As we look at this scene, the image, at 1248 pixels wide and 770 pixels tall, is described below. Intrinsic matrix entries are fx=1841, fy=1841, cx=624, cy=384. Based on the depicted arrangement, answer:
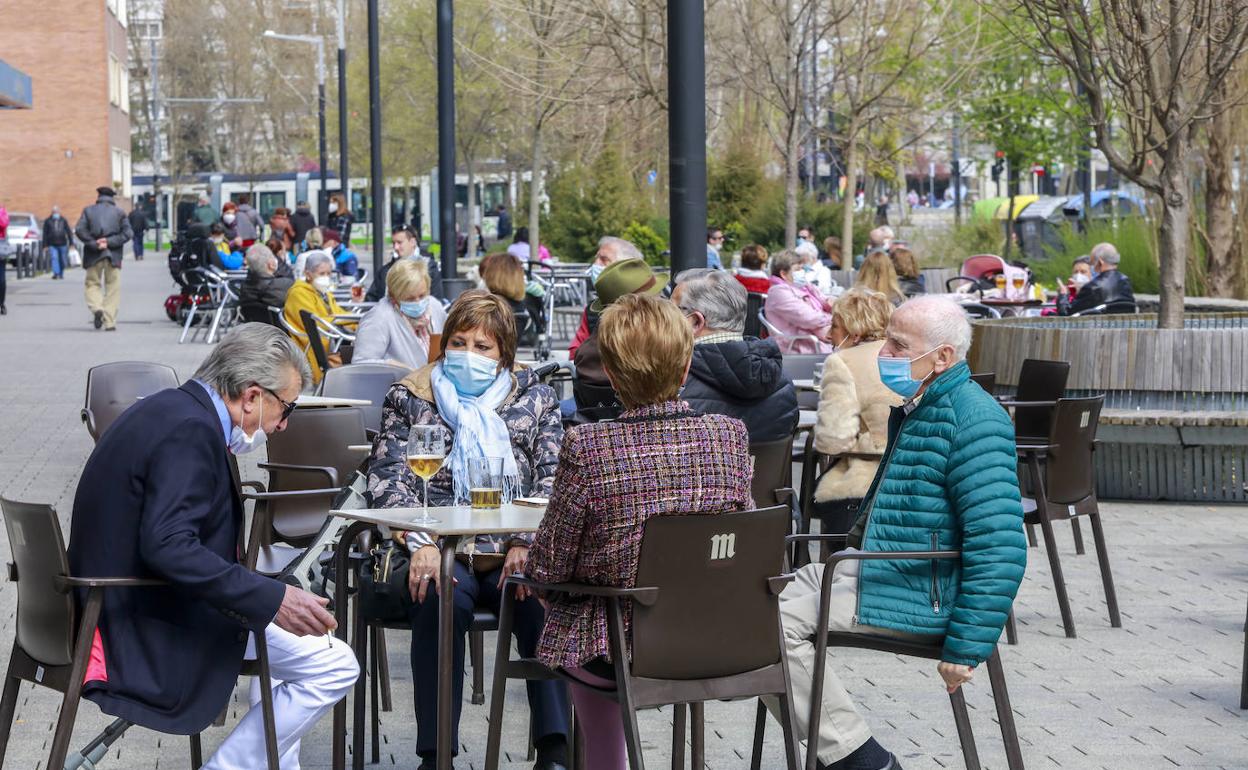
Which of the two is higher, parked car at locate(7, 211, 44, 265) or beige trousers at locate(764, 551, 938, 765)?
parked car at locate(7, 211, 44, 265)

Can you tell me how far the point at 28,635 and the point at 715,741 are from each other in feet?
7.77

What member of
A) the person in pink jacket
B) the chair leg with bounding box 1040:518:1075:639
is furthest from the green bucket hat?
the person in pink jacket

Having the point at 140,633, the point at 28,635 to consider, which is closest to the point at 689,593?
the point at 140,633

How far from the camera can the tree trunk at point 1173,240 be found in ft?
37.3

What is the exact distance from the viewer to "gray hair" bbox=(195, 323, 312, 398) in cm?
469

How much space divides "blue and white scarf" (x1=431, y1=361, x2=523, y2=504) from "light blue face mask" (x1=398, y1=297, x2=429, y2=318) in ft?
14.7

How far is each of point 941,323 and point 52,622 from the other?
249 centimetres

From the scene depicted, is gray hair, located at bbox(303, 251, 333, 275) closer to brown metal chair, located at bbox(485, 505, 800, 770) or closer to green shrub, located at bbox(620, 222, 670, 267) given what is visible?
brown metal chair, located at bbox(485, 505, 800, 770)

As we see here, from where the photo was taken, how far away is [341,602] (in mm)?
5582

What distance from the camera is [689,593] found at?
4.45m

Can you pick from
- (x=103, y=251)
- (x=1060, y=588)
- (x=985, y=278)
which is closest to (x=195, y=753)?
(x=1060, y=588)

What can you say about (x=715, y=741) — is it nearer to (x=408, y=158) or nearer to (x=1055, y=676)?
(x=1055, y=676)

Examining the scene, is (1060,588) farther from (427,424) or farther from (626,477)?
(626,477)

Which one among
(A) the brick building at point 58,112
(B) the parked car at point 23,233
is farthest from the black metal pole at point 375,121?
(A) the brick building at point 58,112
